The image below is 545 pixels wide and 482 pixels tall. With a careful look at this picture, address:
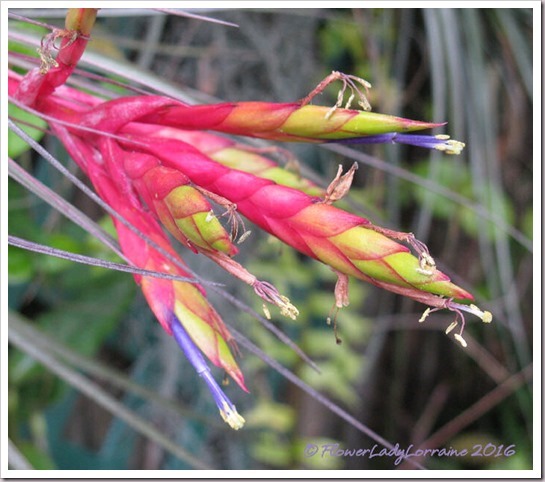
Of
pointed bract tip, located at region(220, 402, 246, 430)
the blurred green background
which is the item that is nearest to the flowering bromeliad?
pointed bract tip, located at region(220, 402, 246, 430)

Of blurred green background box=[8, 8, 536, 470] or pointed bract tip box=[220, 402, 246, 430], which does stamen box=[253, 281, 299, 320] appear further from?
blurred green background box=[8, 8, 536, 470]

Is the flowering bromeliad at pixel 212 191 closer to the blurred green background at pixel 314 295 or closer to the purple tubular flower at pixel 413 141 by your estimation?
the purple tubular flower at pixel 413 141

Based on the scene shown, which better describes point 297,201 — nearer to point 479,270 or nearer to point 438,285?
point 438,285

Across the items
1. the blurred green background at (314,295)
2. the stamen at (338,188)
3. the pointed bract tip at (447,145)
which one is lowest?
the blurred green background at (314,295)

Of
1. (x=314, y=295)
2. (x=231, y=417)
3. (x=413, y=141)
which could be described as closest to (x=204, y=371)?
(x=231, y=417)

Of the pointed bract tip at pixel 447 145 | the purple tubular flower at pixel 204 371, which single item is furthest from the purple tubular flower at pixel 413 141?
the purple tubular flower at pixel 204 371

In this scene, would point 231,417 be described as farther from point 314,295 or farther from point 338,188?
point 314,295
